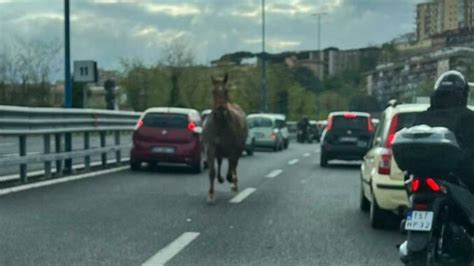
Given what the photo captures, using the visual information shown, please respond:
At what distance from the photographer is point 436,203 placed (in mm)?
5207

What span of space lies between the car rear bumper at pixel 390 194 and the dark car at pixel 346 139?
50.6 ft

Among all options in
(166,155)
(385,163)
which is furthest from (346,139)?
(385,163)

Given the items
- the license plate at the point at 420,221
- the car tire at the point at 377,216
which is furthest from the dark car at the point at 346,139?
the license plate at the point at 420,221

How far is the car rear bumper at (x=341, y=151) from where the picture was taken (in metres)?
25.7

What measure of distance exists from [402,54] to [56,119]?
15473 mm

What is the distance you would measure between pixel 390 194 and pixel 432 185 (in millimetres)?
4665

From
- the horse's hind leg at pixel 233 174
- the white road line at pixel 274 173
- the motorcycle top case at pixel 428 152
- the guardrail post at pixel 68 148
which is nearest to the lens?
the motorcycle top case at pixel 428 152

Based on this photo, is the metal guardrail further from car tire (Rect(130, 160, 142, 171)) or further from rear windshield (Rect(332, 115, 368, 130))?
rear windshield (Rect(332, 115, 368, 130))

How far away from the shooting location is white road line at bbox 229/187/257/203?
1369 centimetres

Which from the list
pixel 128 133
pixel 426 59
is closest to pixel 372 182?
pixel 426 59

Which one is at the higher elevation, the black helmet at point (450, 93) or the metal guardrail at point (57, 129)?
the black helmet at point (450, 93)

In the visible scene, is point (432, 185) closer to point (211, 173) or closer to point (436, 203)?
point (436, 203)

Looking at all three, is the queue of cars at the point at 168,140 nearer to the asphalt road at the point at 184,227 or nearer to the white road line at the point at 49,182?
the white road line at the point at 49,182

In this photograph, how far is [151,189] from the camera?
15352 millimetres
